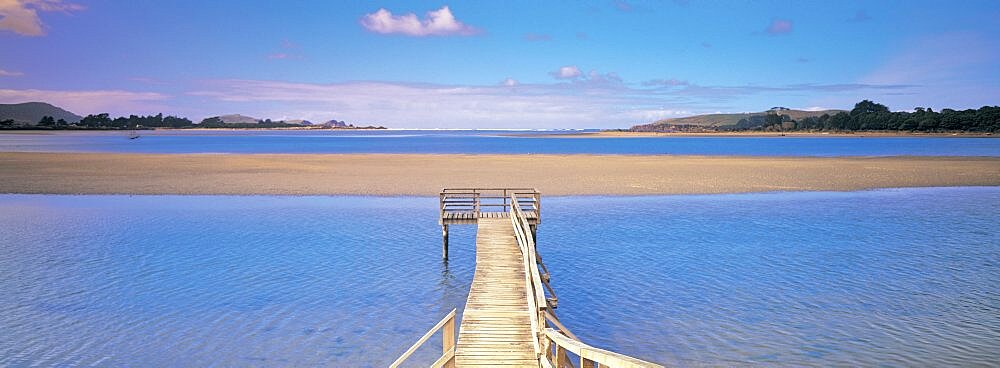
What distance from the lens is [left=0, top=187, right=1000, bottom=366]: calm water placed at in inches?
539

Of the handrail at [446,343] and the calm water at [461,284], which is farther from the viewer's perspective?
the calm water at [461,284]

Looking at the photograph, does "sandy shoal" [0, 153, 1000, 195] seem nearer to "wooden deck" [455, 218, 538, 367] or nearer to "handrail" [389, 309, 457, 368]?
"wooden deck" [455, 218, 538, 367]

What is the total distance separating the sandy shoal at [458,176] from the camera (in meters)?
42.8

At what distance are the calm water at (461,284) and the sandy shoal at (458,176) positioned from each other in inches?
398

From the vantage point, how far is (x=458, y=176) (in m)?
51.2

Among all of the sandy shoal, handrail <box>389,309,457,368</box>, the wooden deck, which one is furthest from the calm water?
the sandy shoal

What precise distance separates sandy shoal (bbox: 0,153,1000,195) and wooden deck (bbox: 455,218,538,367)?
951 inches

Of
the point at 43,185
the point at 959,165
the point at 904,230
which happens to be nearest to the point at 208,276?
the point at 904,230

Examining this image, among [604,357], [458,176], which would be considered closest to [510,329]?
[604,357]

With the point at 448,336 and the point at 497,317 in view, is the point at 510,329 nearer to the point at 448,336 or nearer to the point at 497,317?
the point at 497,317

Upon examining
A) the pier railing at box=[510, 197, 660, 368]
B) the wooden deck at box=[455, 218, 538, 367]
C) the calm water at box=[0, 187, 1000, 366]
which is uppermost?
the pier railing at box=[510, 197, 660, 368]

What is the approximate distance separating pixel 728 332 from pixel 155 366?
12.0m

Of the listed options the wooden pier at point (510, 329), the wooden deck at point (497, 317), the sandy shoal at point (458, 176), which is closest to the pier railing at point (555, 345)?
the wooden pier at point (510, 329)

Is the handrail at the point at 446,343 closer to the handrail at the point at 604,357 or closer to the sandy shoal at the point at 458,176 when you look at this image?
the handrail at the point at 604,357
